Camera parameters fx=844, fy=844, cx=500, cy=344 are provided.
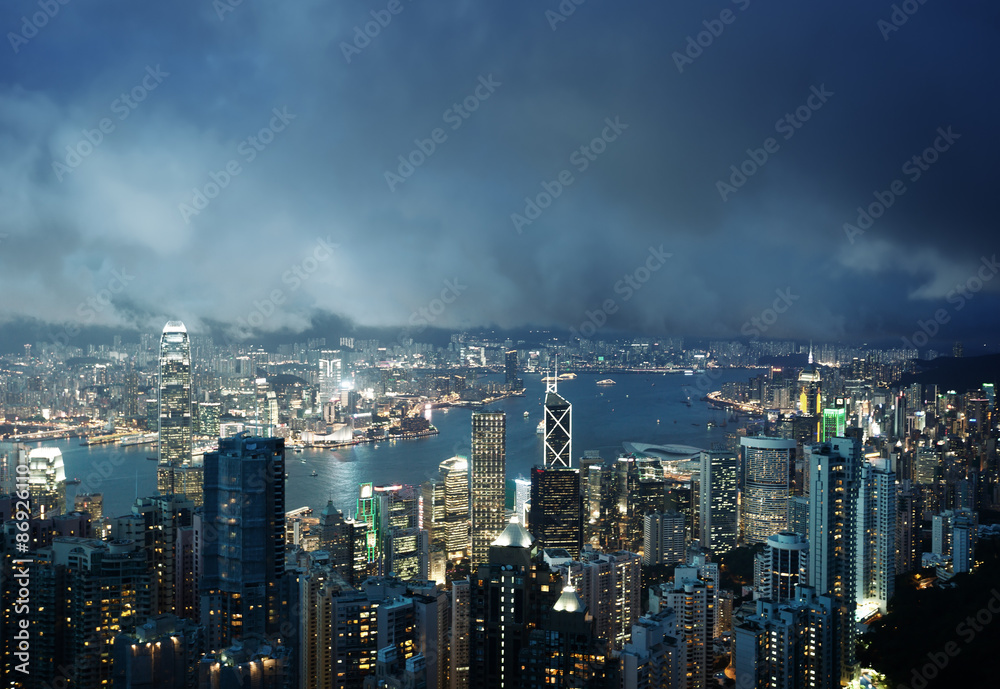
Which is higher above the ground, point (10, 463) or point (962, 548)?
point (10, 463)

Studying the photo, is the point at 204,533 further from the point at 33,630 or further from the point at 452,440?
the point at 452,440

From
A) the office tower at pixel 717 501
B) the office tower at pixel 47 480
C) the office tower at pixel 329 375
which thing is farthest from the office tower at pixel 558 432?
the office tower at pixel 47 480

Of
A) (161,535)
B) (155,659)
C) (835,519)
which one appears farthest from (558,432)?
(155,659)

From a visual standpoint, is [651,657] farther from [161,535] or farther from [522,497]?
[522,497]

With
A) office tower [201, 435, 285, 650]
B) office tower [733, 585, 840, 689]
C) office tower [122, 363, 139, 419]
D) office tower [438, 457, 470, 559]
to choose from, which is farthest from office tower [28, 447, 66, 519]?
office tower [733, 585, 840, 689]

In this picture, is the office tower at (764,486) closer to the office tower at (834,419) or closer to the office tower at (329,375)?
the office tower at (834,419)

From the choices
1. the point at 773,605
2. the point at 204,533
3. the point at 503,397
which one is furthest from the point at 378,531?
the point at 503,397

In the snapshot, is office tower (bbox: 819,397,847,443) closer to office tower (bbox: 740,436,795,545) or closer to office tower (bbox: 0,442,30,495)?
office tower (bbox: 740,436,795,545)

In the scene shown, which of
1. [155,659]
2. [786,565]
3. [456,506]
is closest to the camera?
[155,659]
